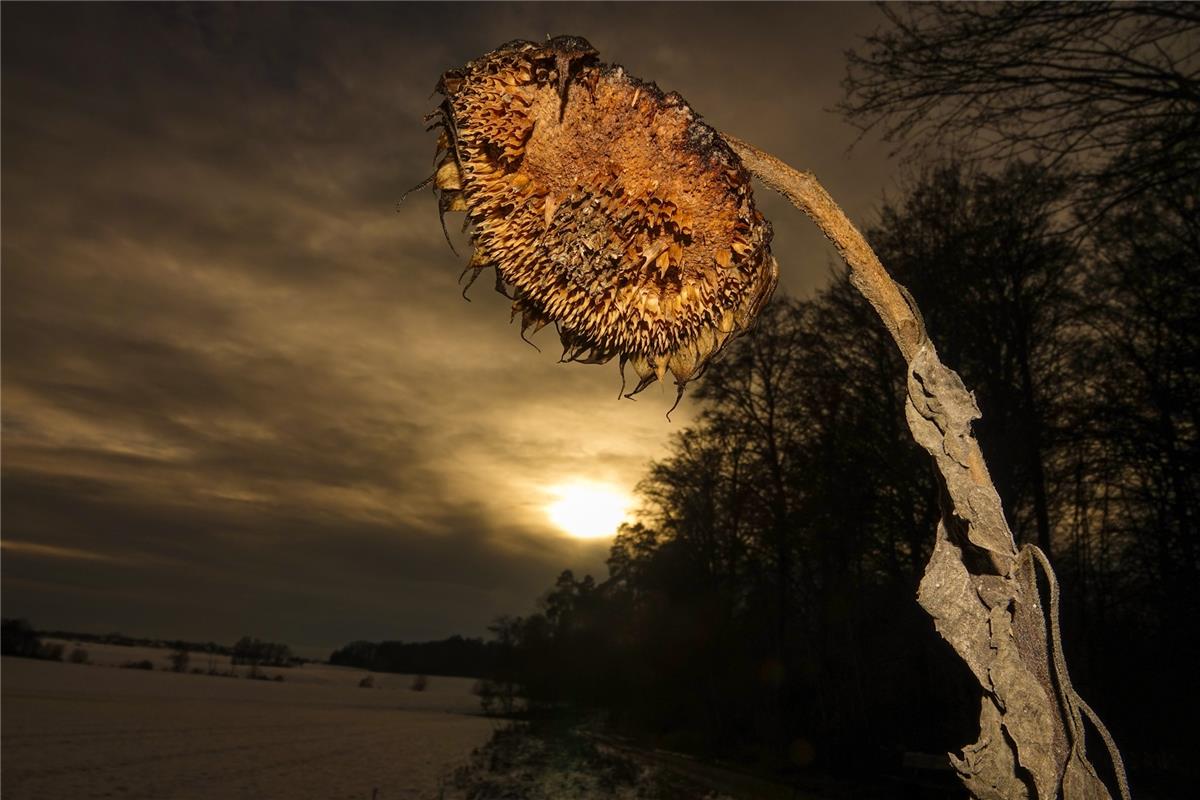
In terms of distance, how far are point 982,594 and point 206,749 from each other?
175ft

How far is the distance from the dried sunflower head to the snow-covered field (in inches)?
1116

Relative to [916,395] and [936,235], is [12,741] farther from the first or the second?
[916,395]

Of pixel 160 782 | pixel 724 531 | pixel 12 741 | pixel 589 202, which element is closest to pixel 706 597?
pixel 724 531

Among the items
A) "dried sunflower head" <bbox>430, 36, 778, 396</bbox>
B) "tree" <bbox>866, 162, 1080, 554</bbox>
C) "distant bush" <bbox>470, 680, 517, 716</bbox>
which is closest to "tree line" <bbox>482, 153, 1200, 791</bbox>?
"tree" <bbox>866, 162, 1080, 554</bbox>

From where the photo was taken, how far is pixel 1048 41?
5738 millimetres

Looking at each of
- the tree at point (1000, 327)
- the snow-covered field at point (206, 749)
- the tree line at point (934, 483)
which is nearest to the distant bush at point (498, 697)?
the snow-covered field at point (206, 749)

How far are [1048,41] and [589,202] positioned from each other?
19.6 ft

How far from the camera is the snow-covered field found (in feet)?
102

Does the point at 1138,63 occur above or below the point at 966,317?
below

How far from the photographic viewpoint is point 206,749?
44.4 meters

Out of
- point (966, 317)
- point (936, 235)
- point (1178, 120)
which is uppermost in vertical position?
point (936, 235)

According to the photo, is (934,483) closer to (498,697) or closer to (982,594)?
(982,594)

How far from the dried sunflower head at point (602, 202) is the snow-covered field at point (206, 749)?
28345 millimetres

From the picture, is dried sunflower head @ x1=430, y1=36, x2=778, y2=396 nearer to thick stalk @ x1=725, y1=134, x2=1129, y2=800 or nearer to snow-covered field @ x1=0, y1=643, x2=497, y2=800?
thick stalk @ x1=725, y1=134, x2=1129, y2=800
